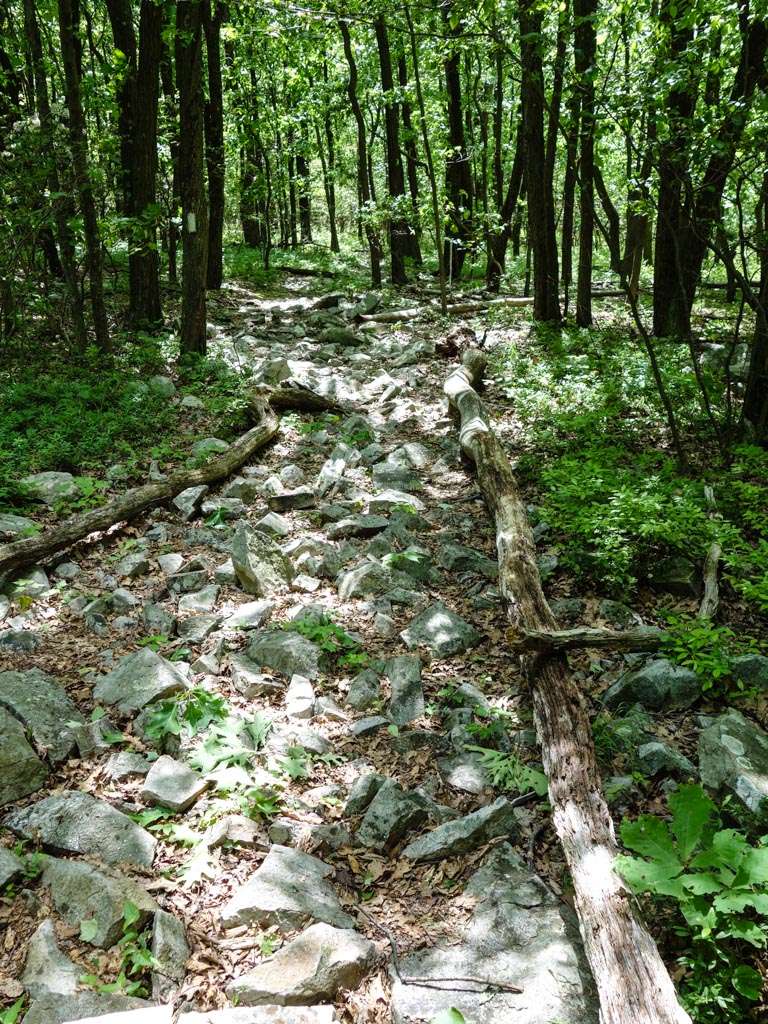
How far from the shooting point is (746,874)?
8.14 ft

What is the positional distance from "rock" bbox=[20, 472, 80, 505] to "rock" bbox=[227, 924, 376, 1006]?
4.95 m

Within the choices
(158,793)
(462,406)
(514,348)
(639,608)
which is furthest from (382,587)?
(514,348)

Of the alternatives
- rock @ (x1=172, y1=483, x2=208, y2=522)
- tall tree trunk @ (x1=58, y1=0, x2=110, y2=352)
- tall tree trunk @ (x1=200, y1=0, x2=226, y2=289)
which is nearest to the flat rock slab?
rock @ (x1=172, y1=483, x2=208, y2=522)

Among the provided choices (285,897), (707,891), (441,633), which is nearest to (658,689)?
(441,633)

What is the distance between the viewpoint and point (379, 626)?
5012 mm

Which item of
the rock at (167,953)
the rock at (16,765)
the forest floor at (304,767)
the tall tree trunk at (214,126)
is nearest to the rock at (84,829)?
the forest floor at (304,767)

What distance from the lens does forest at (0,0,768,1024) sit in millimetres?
2584

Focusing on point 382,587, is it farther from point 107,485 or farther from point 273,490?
point 107,485

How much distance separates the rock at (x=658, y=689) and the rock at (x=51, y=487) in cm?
509

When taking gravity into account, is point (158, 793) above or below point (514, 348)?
below

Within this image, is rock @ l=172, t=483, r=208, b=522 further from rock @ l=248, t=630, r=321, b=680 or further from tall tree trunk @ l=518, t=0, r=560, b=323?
tall tree trunk @ l=518, t=0, r=560, b=323

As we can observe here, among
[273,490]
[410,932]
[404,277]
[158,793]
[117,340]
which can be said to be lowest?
[410,932]

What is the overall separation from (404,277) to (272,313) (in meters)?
4.87

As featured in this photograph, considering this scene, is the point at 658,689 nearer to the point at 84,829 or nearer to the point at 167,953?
the point at 167,953
